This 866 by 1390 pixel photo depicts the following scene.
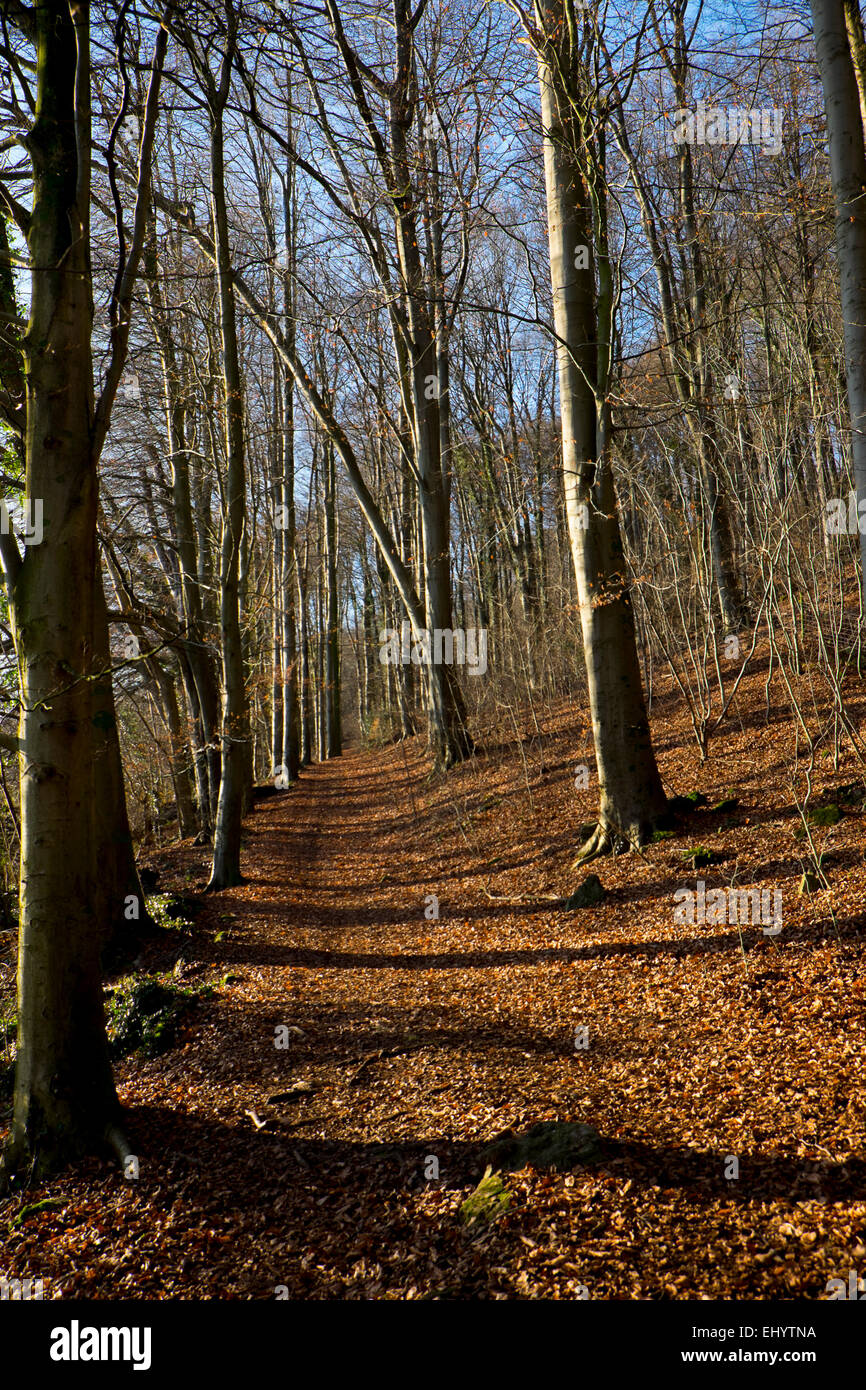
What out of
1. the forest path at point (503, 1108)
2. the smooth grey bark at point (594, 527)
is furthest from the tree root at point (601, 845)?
the forest path at point (503, 1108)

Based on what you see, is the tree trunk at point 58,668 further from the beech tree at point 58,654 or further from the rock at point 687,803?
the rock at point 687,803

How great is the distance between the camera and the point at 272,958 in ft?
21.6

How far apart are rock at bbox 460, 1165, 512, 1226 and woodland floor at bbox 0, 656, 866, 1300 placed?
0.21 feet

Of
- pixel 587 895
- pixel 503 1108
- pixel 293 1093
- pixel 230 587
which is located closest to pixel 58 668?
pixel 293 1093

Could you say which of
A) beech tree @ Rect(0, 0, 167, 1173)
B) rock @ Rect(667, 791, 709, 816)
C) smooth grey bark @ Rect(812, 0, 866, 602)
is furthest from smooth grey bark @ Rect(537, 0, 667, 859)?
beech tree @ Rect(0, 0, 167, 1173)

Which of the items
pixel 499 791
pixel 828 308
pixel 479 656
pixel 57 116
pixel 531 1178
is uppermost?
pixel 828 308

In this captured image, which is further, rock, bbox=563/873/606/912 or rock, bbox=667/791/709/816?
rock, bbox=667/791/709/816

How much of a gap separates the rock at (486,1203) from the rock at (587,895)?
3.33 meters

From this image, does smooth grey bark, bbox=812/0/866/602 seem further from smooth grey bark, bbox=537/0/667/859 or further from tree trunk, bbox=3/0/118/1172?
tree trunk, bbox=3/0/118/1172

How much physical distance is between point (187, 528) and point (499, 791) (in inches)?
255

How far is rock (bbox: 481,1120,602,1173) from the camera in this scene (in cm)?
298
